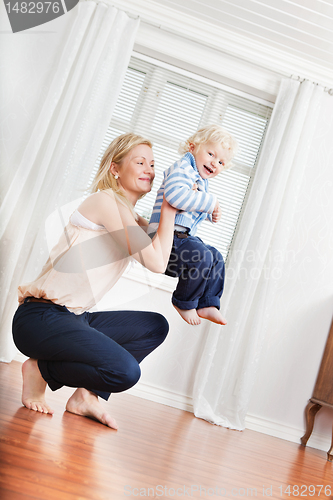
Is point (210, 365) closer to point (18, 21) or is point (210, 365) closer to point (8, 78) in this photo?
point (8, 78)

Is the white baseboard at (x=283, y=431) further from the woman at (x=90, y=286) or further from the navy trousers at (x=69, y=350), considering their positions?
the navy trousers at (x=69, y=350)

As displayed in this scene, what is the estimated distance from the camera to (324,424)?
115 inches

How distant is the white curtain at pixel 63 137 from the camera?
8.45 ft

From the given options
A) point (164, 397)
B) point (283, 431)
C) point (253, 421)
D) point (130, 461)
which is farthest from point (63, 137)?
point (283, 431)

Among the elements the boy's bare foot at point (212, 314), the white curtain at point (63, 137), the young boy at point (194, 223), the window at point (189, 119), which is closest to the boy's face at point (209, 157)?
the young boy at point (194, 223)

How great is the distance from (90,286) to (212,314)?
0.43 m

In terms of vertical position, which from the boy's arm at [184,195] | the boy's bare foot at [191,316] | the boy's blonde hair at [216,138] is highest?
the boy's blonde hair at [216,138]

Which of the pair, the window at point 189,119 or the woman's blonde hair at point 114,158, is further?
the window at point 189,119

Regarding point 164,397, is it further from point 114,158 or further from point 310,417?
point 114,158

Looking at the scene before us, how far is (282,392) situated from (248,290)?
79 centimetres

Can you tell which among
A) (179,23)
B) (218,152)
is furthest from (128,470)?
(179,23)

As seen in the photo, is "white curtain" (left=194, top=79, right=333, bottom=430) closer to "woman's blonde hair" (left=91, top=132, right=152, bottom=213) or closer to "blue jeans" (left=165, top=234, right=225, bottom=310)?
"blue jeans" (left=165, top=234, right=225, bottom=310)

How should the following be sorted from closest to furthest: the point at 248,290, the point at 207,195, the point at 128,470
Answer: the point at 128,470 → the point at 207,195 → the point at 248,290

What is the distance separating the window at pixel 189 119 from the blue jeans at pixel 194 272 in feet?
5.41
